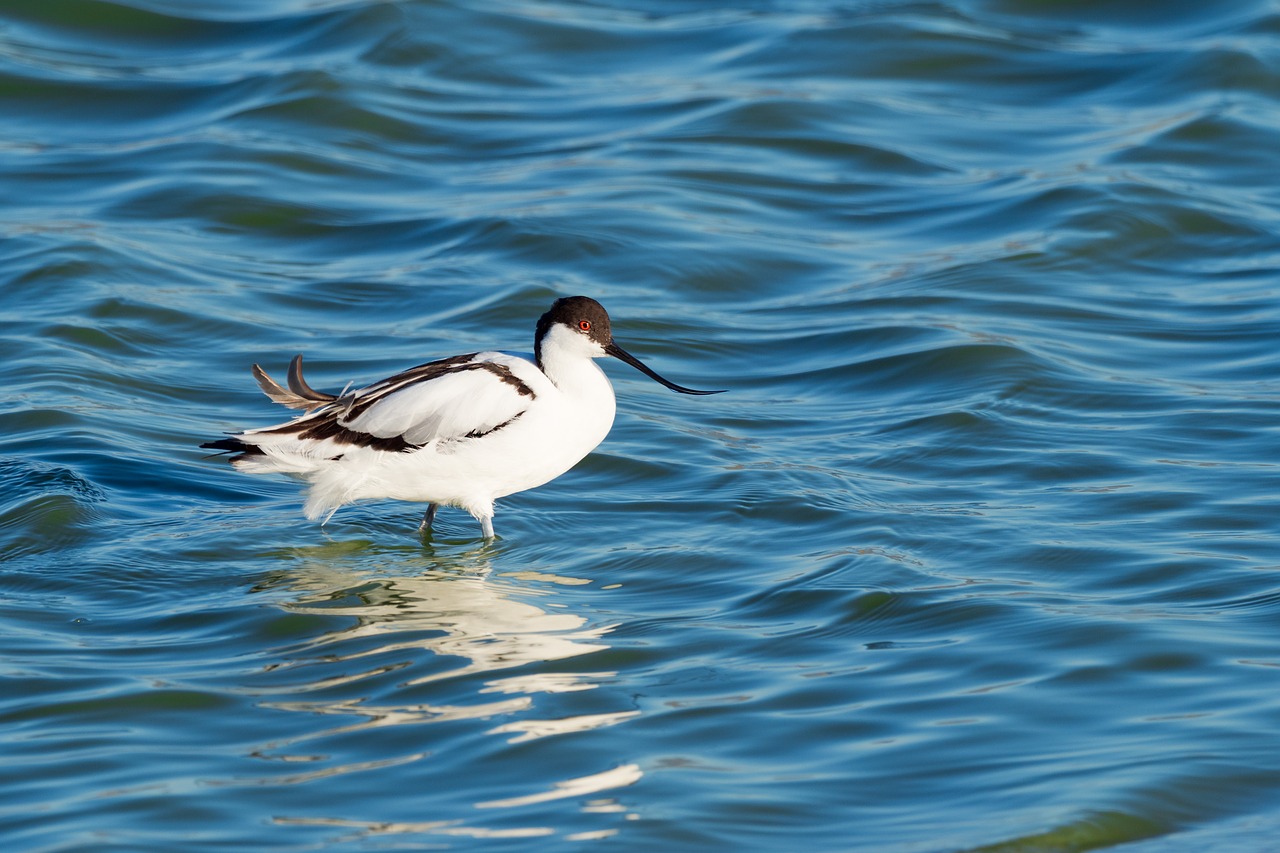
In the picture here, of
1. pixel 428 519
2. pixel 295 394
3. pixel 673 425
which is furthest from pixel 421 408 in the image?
pixel 673 425

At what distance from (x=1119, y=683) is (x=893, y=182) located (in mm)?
8437

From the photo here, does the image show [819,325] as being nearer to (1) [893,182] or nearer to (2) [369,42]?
(1) [893,182]

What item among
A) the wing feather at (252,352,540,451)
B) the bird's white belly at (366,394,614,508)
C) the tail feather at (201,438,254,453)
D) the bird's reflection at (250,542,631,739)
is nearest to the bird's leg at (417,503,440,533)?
the bird's reflection at (250,542,631,739)

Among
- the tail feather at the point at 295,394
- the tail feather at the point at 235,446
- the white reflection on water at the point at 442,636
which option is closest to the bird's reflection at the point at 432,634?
the white reflection on water at the point at 442,636

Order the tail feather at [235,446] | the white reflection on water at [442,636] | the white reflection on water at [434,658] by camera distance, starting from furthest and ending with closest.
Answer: the tail feather at [235,446] → the white reflection on water at [442,636] → the white reflection on water at [434,658]

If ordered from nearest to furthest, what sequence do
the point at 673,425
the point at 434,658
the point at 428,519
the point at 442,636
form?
the point at 434,658
the point at 442,636
the point at 428,519
the point at 673,425

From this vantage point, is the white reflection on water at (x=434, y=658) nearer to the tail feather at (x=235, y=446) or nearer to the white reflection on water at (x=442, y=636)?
the white reflection on water at (x=442, y=636)

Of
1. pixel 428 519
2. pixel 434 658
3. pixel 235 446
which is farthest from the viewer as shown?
pixel 428 519

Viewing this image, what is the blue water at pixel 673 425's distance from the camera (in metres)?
5.65

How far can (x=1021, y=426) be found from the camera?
31.7 ft

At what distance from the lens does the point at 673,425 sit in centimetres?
1002

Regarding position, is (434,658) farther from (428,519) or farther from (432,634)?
(428,519)

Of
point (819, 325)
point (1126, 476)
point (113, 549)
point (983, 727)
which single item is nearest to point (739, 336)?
point (819, 325)

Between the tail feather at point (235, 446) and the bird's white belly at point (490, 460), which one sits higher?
the tail feather at point (235, 446)
